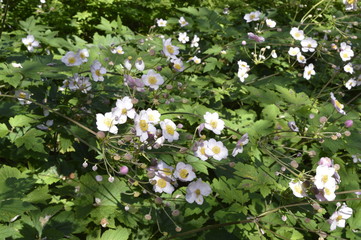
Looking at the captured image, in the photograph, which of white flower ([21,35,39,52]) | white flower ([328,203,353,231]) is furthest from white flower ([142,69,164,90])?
white flower ([21,35,39,52])

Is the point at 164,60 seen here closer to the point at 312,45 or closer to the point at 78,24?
the point at 312,45

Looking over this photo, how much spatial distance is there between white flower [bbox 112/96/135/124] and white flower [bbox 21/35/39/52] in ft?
5.69

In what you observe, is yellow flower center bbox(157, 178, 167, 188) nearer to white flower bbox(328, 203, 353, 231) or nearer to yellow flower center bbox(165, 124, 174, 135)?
yellow flower center bbox(165, 124, 174, 135)

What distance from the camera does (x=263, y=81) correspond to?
10.8ft

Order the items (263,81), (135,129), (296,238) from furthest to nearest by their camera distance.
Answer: (263,81), (296,238), (135,129)

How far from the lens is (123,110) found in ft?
5.44

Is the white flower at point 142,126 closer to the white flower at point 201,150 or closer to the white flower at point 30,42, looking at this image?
the white flower at point 201,150

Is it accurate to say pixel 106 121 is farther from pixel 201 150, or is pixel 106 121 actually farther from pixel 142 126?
pixel 201 150

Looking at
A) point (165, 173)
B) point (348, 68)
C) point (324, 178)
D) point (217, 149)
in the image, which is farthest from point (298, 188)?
point (348, 68)

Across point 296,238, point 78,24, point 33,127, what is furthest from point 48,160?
point 78,24

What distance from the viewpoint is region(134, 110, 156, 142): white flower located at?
59.5 inches

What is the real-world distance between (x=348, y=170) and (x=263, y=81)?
124cm

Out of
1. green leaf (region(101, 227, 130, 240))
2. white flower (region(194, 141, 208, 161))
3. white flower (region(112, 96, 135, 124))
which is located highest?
white flower (region(112, 96, 135, 124))

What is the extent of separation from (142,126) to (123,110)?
0.20m
